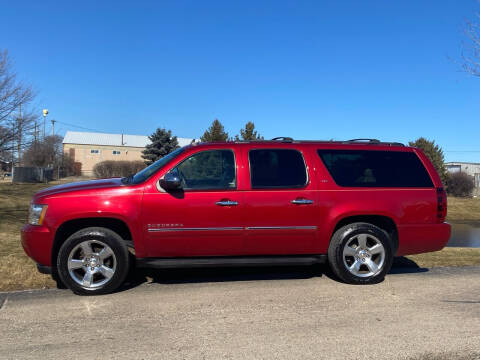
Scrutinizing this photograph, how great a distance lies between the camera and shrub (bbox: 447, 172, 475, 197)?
32594 millimetres

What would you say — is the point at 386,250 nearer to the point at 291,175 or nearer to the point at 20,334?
the point at 291,175

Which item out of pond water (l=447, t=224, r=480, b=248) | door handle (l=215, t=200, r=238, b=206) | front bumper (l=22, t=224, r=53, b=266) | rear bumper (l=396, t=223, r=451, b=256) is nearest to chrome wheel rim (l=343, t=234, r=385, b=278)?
rear bumper (l=396, t=223, r=451, b=256)

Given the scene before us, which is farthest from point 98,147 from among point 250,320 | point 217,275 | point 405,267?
point 250,320

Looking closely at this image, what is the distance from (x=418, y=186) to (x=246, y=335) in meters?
3.22

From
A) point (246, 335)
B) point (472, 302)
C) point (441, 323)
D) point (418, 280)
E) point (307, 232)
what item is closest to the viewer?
point (246, 335)

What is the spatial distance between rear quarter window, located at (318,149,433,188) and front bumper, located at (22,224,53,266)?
140 inches

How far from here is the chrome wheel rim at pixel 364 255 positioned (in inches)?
203

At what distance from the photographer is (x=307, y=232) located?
16.5ft

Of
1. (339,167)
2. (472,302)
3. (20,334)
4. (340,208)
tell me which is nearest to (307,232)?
(340,208)

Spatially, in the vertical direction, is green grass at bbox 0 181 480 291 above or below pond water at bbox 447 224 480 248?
above

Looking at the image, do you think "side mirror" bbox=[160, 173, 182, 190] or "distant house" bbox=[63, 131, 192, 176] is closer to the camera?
"side mirror" bbox=[160, 173, 182, 190]

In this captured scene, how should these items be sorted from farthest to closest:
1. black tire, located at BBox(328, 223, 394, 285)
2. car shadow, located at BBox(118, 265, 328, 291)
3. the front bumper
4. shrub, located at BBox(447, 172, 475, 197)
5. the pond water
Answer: shrub, located at BBox(447, 172, 475, 197) → the pond water → car shadow, located at BBox(118, 265, 328, 291) → black tire, located at BBox(328, 223, 394, 285) → the front bumper

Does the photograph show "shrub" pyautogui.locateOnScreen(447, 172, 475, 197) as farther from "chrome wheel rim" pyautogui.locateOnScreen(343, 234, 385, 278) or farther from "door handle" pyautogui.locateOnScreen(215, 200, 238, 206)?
"door handle" pyautogui.locateOnScreen(215, 200, 238, 206)

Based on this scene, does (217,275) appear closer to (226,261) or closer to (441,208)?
(226,261)
